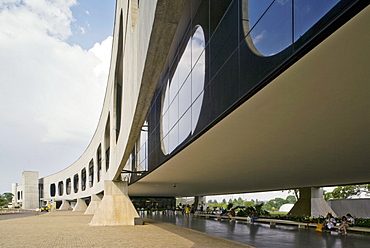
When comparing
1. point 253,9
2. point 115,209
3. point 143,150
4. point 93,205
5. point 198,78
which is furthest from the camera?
point 93,205

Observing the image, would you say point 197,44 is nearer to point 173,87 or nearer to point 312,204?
point 173,87

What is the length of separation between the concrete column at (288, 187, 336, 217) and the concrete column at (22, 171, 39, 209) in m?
73.6

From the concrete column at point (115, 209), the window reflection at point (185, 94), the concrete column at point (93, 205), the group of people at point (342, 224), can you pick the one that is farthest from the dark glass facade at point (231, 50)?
the concrete column at point (93, 205)

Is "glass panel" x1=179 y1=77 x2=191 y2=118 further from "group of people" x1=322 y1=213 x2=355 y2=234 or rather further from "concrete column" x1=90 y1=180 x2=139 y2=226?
"concrete column" x1=90 y1=180 x2=139 y2=226

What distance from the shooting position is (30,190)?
84.1m

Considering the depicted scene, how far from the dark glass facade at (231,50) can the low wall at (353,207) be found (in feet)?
55.0

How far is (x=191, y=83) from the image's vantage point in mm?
9102

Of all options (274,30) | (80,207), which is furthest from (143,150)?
(80,207)

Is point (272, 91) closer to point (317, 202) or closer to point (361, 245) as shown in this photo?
point (361, 245)

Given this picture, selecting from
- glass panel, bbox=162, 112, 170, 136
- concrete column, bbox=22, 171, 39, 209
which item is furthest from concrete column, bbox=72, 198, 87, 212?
glass panel, bbox=162, 112, 170, 136

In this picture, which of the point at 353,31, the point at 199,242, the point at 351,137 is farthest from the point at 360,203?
the point at 353,31

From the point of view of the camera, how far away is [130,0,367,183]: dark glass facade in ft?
11.7

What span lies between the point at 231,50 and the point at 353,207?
2221 centimetres

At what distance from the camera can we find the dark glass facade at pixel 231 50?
3.57 meters
